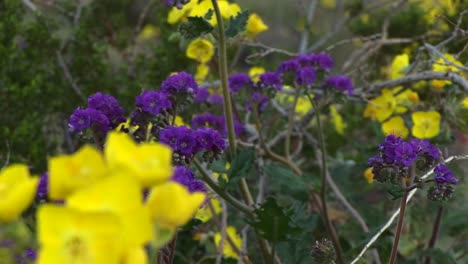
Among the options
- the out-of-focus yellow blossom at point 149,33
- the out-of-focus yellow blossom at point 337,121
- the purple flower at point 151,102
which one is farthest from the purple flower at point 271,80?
the out-of-focus yellow blossom at point 149,33

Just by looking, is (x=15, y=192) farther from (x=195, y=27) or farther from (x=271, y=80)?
(x=271, y=80)

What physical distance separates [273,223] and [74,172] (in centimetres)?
71

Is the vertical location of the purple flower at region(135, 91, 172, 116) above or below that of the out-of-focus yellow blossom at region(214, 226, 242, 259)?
above

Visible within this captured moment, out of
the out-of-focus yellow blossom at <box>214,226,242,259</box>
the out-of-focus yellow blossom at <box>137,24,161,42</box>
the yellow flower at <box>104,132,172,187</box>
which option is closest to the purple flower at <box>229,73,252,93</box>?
the out-of-focus yellow blossom at <box>214,226,242,259</box>

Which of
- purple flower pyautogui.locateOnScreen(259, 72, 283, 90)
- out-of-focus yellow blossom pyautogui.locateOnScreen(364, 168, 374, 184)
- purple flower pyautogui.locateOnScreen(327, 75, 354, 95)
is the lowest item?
out-of-focus yellow blossom pyautogui.locateOnScreen(364, 168, 374, 184)

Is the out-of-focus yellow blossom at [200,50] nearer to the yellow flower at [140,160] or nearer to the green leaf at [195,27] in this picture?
the green leaf at [195,27]

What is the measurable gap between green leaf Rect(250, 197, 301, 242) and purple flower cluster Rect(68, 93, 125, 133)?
309 mm

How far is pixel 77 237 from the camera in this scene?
21.1 inches

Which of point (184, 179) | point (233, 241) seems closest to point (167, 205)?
point (184, 179)

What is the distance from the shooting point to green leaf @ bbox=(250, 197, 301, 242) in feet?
4.04

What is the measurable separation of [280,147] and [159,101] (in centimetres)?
112

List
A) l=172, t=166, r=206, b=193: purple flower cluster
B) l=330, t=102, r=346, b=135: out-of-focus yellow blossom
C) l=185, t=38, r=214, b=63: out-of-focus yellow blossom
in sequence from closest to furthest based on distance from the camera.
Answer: l=172, t=166, r=206, b=193: purple flower cluster < l=185, t=38, r=214, b=63: out-of-focus yellow blossom < l=330, t=102, r=346, b=135: out-of-focus yellow blossom

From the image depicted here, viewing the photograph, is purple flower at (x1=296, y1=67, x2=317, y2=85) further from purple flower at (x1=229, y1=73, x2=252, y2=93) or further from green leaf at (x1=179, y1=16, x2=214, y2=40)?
green leaf at (x1=179, y1=16, x2=214, y2=40)

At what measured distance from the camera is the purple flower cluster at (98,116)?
1.14 meters
